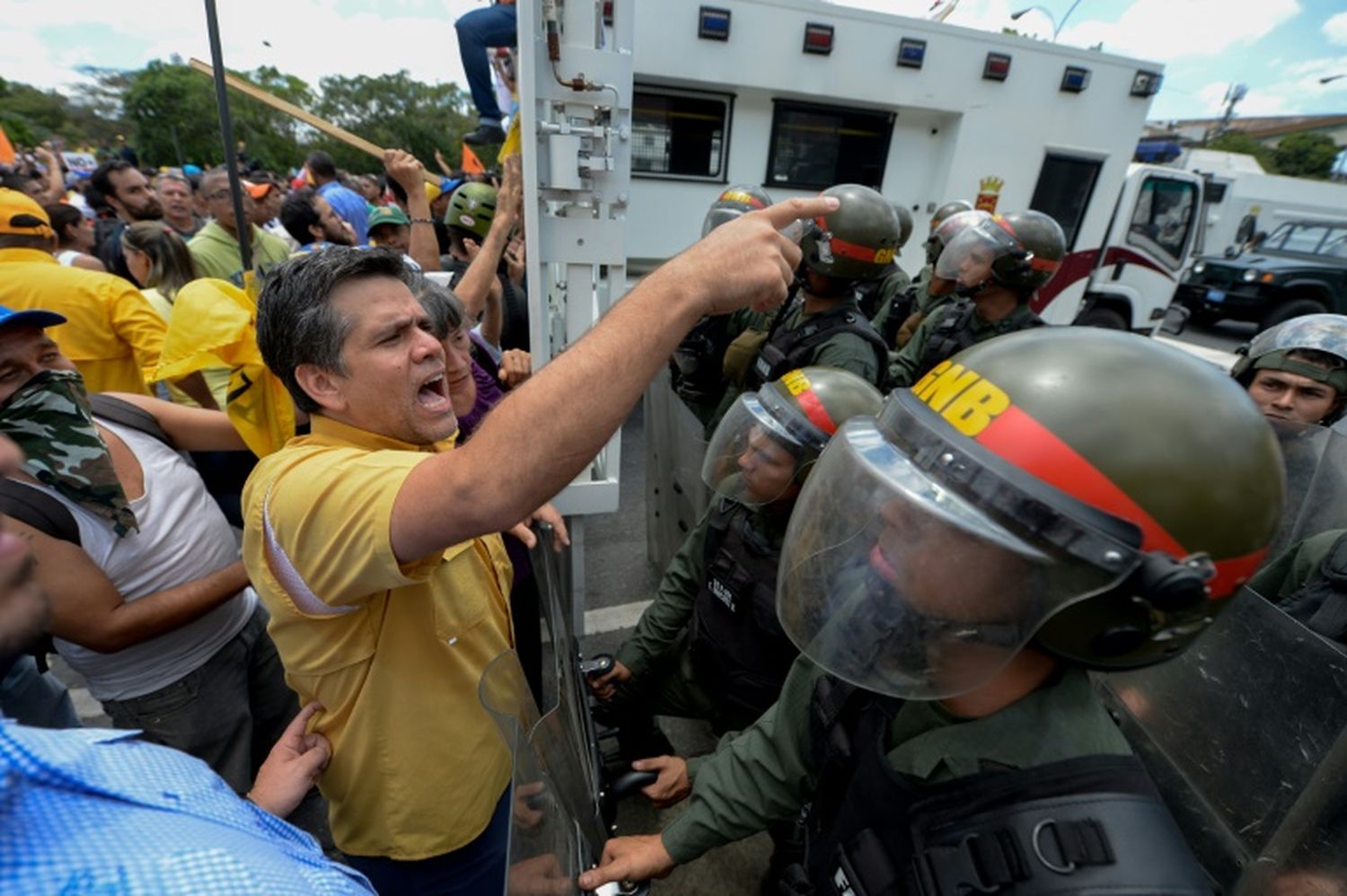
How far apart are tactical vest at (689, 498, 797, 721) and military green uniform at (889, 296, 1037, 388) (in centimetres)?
230

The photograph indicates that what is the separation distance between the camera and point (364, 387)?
1214 mm

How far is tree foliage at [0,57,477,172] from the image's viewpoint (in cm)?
3712

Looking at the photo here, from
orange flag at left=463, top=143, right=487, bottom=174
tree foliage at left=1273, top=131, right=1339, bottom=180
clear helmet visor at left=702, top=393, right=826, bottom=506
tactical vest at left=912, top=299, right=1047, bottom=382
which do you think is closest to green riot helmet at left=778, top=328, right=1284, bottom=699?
clear helmet visor at left=702, top=393, right=826, bottom=506

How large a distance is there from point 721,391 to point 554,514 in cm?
183

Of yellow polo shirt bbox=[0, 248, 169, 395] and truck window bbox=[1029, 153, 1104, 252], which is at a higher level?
truck window bbox=[1029, 153, 1104, 252]

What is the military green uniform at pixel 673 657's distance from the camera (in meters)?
2.15

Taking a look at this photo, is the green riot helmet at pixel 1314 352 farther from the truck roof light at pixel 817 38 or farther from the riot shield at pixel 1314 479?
the truck roof light at pixel 817 38

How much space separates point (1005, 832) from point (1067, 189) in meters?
8.62

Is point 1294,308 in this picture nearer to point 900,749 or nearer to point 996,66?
point 996,66

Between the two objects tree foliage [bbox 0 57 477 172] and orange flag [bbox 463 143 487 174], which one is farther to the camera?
tree foliage [bbox 0 57 477 172]

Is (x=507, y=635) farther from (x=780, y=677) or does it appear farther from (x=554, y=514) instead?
(x=780, y=677)

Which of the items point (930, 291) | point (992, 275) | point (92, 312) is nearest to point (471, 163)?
point (930, 291)

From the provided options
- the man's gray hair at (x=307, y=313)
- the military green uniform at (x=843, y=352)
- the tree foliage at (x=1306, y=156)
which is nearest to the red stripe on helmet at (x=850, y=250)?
the military green uniform at (x=843, y=352)

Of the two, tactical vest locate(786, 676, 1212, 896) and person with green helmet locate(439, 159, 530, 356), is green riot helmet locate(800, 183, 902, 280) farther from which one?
tactical vest locate(786, 676, 1212, 896)
